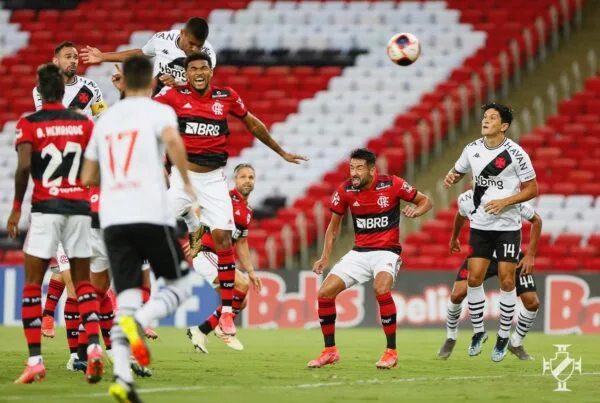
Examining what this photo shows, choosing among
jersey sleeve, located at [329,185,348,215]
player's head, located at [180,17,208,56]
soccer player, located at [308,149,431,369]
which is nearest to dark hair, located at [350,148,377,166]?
soccer player, located at [308,149,431,369]

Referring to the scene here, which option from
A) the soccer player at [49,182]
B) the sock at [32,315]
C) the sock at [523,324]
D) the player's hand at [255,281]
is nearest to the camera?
the soccer player at [49,182]

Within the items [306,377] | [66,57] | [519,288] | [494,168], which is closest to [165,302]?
[306,377]

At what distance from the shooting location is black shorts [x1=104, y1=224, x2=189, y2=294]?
8.55 m

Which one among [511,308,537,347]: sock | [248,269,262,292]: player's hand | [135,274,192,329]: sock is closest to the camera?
[135,274,192,329]: sock

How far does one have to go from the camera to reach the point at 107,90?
27.8 m

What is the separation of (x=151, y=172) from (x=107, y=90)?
19.6 m

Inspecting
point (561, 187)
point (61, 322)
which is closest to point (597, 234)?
point (561, 187)

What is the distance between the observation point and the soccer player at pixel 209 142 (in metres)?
12.6

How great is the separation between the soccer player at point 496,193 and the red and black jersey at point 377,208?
0.73 meters

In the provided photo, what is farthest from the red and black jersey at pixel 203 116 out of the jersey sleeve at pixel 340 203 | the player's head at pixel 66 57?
the jersey sleeve at pixel 340 203

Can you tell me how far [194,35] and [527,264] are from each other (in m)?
4.11

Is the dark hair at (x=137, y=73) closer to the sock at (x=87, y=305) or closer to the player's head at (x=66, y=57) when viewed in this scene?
the sock at (x=87, y=305)

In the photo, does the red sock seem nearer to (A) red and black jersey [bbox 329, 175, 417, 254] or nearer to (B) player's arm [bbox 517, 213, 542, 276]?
(A) red and black jersey [bbox 329, 175, 417, 254]

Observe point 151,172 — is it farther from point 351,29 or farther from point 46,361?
point 351,29
